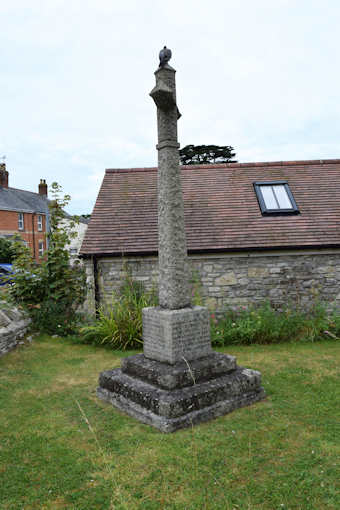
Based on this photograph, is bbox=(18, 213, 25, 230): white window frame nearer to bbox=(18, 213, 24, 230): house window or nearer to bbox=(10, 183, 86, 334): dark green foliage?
bbox=(18, 213, 24, 230): house window

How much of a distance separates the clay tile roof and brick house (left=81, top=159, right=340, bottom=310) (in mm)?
25

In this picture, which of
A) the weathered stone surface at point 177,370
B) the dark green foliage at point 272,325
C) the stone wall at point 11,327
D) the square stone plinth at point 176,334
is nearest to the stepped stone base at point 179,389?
the weathered stone surface at point 177,370

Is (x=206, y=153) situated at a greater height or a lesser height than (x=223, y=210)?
greater

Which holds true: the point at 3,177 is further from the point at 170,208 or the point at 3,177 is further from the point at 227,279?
the point at 170,208

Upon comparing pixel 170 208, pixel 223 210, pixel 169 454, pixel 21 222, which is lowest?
pixel 169 454

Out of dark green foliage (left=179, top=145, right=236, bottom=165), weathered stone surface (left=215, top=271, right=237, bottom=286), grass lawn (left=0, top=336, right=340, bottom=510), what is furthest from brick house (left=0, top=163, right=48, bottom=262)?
grass lawn (left=0, top=336, right=340, bottom=510)

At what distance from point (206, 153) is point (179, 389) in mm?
27675

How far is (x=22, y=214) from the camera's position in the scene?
31.3 metres

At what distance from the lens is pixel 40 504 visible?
272cm

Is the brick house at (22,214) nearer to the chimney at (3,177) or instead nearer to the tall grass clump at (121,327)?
the chimney at (3,177)

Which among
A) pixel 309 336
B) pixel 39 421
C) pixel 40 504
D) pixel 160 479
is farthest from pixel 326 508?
pixel 309 336

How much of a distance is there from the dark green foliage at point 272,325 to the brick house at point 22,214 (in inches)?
907

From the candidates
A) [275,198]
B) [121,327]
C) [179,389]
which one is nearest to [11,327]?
[121,327]

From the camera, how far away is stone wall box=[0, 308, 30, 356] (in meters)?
6.68
